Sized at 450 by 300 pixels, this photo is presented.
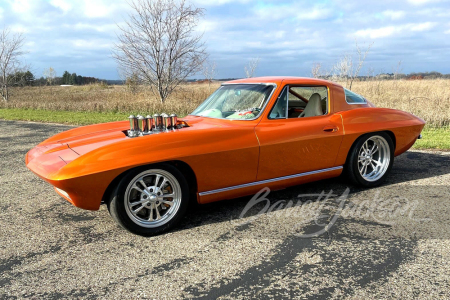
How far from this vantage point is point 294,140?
3.89m

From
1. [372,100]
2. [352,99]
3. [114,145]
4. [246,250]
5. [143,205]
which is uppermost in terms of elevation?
[372,100]

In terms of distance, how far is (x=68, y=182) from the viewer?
2891 mm

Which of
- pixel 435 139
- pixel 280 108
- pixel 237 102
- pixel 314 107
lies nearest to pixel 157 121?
pixel 237 102

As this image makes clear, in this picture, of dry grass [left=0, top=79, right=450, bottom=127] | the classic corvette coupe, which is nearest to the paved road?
the classic corvette coupe

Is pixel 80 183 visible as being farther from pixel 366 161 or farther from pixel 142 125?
pixel 366 161

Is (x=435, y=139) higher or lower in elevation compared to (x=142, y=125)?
lower

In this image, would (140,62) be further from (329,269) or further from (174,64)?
(329,269)

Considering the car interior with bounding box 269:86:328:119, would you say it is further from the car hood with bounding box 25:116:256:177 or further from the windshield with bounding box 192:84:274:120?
the car hood with bounding box 25:116:256:177

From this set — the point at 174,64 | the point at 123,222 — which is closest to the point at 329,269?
the point at 123,222

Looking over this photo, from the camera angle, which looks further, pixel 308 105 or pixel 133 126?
pixel 308 105

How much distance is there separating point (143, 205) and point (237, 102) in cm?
175

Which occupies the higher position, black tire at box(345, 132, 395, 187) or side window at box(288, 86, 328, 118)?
side window at box(288, 86, 328, 118)

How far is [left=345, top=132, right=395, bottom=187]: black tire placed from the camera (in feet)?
14.6

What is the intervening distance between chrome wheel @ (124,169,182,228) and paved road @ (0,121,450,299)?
180 millimetres
